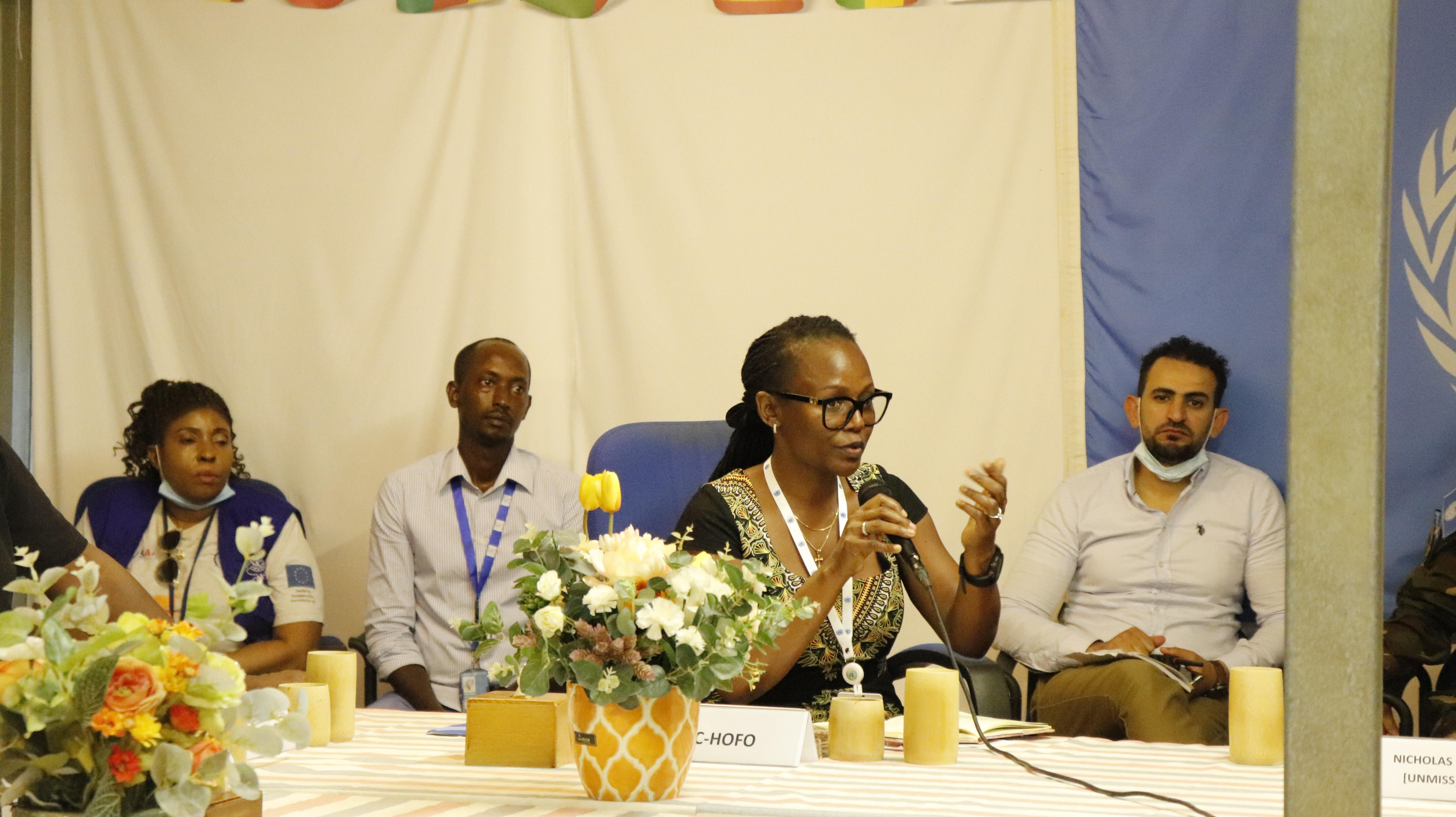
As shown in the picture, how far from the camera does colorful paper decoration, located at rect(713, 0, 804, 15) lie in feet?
13.8

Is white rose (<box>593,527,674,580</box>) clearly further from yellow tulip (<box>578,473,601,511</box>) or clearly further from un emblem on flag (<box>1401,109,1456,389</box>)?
un emblem on flag (<box>1401,109,1456,389</box>)

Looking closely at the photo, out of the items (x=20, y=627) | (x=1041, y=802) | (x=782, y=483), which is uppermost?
(x=782, y=483)

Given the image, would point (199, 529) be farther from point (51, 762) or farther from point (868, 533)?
point (51, 762)

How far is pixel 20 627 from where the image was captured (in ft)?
3.48

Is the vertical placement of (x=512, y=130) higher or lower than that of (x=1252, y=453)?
higher

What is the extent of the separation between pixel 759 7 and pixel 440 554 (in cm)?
197

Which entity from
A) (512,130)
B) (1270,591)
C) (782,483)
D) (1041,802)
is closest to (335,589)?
(512,130)

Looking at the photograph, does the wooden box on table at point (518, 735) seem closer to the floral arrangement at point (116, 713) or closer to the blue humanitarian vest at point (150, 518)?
the floral arrangement at point (116, 713)

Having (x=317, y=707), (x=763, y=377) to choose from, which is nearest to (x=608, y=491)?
(x=317, y=707)

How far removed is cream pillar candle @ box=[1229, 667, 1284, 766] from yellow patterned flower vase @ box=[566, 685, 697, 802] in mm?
774

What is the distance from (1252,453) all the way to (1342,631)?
3.22 m

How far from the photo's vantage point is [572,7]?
4.29 meters

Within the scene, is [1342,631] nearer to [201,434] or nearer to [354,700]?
[354,700]

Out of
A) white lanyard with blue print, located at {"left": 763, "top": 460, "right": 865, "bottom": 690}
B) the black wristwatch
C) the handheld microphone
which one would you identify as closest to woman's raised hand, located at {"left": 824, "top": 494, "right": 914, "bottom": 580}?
white lanyard with blue print, located at {"left": 763, "top": 460, "right": 865, "bottom": 690}
